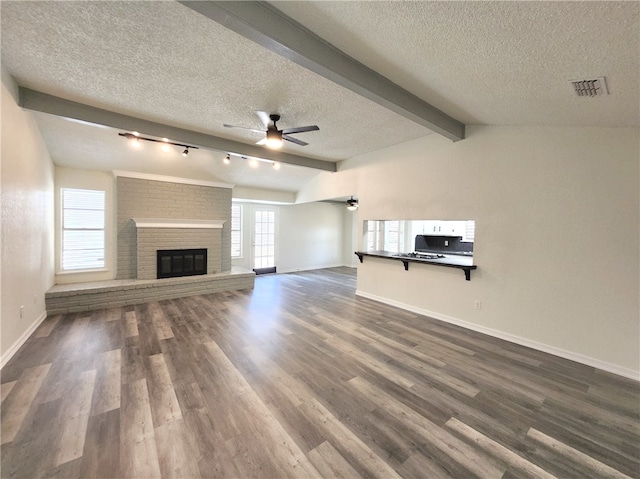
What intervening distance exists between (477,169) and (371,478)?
3.81m

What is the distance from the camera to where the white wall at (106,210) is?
4949mm

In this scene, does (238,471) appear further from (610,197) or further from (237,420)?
(610,197)

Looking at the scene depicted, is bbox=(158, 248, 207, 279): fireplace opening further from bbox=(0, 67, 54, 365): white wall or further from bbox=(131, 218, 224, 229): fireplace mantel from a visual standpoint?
bbox=(0, 67, 54, 365): white wall

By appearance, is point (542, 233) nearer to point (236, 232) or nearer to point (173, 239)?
point (173, 239)

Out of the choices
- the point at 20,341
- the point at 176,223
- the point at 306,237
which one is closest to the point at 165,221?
the point at 176,223

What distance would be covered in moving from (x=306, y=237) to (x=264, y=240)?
155cm

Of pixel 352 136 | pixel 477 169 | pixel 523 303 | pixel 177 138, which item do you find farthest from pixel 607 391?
pixel 177 138

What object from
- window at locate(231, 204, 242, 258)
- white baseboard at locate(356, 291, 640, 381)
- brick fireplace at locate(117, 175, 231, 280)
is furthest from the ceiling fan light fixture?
window at locate(231, 204, 242, 258)

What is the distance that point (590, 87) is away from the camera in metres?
2.11

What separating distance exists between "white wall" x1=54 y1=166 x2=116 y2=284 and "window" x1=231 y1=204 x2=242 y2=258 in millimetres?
2832

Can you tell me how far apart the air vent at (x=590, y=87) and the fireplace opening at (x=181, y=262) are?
6.51 meters

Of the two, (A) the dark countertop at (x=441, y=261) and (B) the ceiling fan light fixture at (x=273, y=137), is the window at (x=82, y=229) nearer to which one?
(B) the ceiling fan light fixture at (x=273, y=137)

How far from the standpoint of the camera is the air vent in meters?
2.03

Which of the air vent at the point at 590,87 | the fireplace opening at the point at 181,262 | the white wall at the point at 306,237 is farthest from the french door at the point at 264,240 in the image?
the air vent at the point at 590,87
